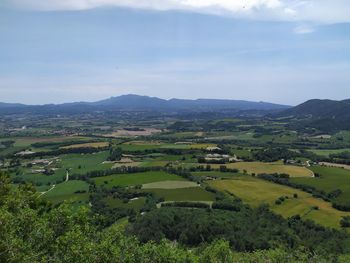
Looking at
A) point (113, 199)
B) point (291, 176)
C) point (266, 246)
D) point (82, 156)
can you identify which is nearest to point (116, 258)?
point (266, 246)

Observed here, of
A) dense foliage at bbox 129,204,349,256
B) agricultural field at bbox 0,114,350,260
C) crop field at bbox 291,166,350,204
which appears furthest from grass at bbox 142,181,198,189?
crop field at bbox 291,166,350,204

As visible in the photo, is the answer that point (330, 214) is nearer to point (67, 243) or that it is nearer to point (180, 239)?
point (180, 239)

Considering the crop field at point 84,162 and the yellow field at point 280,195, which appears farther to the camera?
the crop field at point 84,162

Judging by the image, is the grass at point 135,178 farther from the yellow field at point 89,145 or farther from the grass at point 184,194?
the yellow field at point 89,145

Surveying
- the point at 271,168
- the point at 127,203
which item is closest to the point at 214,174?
the point at 271,168

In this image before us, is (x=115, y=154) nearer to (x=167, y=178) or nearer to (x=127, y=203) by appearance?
(x=167, y=178)

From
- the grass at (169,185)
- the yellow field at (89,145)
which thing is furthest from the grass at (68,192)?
the yellow field at (89,145)
